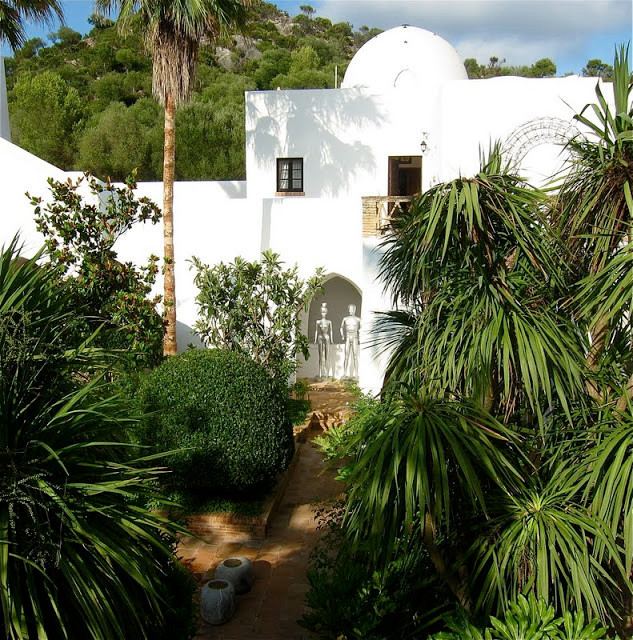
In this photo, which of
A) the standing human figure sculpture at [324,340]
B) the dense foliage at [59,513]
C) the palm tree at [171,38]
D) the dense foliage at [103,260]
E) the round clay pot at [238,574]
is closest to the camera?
the dense foliage at [59,513]

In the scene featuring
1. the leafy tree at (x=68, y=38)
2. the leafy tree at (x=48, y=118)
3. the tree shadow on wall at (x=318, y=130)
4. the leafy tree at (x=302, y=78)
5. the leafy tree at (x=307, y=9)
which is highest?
the leafy tree at (x=307, y=9)

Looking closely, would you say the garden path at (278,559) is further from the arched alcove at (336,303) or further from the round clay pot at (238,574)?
the arched alcove at (336,303)

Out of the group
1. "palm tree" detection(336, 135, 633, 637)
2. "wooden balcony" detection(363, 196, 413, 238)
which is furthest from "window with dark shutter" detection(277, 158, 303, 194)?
"palm tree" detection(336, 135, 633, 637)

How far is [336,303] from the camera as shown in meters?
16.8

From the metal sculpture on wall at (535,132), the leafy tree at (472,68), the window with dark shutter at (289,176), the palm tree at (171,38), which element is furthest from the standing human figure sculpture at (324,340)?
the leafy tree at (472,68)

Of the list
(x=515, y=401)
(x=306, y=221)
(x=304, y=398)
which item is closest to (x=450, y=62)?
(x=306, y=221)

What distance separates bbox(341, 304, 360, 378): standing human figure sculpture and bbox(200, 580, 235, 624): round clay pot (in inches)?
368

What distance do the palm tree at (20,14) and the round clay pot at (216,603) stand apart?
408 inches

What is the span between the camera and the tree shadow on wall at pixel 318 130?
52.9 ft

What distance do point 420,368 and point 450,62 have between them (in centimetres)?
1524

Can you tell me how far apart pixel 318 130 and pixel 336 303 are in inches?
175

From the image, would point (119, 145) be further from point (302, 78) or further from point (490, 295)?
point (490, 295)

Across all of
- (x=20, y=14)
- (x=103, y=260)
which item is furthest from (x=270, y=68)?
(x=103, y=260)

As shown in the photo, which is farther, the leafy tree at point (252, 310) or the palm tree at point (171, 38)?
the palm tree at point (171, 38)
